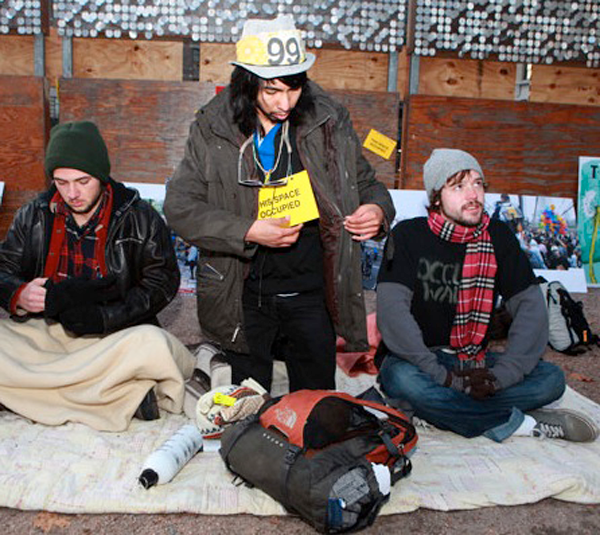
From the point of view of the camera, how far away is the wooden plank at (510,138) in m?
6.34

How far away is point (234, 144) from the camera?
274 cm

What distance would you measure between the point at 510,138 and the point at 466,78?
75cm

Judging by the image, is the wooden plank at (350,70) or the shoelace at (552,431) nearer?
the shoelace at (552,431)

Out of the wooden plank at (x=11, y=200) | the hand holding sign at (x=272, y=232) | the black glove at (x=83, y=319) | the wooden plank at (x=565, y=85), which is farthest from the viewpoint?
the wooden plank at (x=565, y=85)

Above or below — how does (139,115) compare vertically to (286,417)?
above

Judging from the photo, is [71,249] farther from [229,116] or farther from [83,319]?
[229,116]

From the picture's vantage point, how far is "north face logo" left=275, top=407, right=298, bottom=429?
2420mm

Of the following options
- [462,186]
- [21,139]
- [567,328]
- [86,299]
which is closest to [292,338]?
[86,299]

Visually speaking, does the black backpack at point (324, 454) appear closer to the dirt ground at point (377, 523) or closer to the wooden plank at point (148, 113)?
the dirt ground at point (377, 523)

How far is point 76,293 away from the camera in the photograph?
300 centimetres

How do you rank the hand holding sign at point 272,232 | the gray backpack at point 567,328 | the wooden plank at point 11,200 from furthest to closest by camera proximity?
the wooden plank at point 11,200, the gray backpack at point 567,328, the hand holding sign at point 272,232

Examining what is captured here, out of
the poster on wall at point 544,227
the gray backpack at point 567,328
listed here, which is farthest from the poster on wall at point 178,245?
the gray backpack at point 567,328

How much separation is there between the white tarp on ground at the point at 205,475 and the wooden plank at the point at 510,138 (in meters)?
3.98

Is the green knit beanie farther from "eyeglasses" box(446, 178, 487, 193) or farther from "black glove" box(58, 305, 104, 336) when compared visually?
"eyeglasses" box(446, 178, 487, 193)
